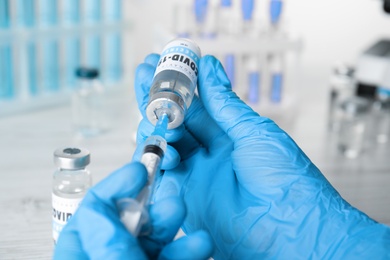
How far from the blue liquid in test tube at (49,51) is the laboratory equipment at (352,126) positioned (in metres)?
0.92

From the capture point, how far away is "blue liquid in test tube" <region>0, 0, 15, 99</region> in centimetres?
174

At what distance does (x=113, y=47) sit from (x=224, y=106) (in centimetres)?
108

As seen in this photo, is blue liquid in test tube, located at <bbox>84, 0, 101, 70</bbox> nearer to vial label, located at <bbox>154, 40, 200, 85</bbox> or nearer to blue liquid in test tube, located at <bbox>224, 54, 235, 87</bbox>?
blue liquid in test tube, located at <bbox>224, 54, 235, 87</bbox>

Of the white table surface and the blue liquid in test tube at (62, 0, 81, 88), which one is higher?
the blue liquid in test tube at (62, 0, 81, 88)

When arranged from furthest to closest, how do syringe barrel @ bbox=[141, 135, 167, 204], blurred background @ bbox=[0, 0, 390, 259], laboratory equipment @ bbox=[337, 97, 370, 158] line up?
1. laboratory equipment @ bbox=[337, 97, 370, 158]
2. blurred background @ bbox=[0, 0, 390, 259]
3. syringe barrel @ bbox=[141, 135, 167, 204]

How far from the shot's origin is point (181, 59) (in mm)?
978

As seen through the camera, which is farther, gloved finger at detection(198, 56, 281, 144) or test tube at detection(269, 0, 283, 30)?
test tube at detection(269, 0, 283, 30)

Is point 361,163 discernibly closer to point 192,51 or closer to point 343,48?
point 192,51

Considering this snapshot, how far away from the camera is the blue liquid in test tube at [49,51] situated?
6.00 feet

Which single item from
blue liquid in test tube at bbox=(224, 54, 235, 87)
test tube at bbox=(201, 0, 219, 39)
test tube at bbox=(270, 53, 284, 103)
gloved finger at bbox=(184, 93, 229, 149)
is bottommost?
test tube at bbox=(270, 53, 284, 103)

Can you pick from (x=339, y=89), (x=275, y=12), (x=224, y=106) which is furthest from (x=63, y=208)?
(x=339, y=89)

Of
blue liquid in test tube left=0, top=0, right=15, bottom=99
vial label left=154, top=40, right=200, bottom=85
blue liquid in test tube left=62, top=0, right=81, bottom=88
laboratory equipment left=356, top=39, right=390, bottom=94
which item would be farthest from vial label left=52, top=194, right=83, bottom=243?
laboratory equipment left=356, top=39, right=390, bottom=94

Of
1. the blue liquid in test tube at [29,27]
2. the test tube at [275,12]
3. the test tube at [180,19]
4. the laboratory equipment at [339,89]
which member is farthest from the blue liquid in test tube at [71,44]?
the laboratory equipment at [339,89]

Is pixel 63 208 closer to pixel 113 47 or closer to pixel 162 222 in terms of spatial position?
pixel 162 222
